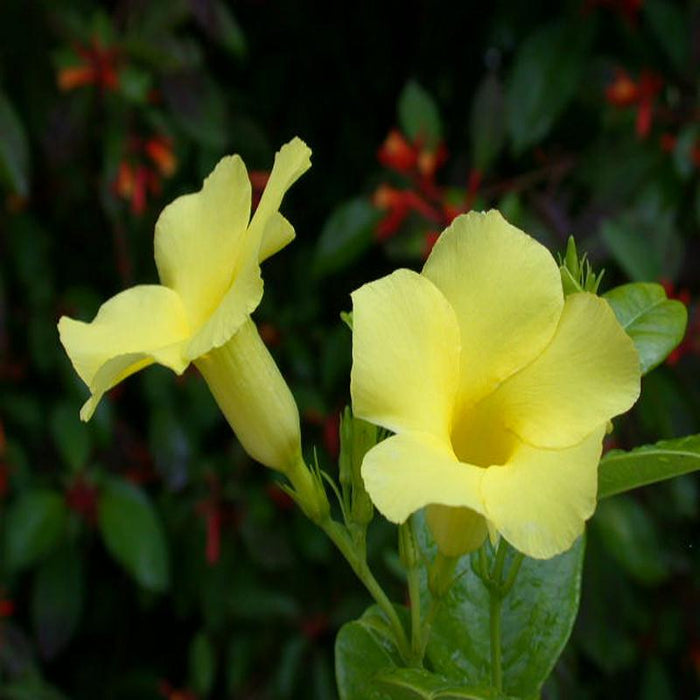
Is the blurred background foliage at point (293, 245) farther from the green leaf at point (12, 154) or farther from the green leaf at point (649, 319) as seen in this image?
the green leaf at point (649, 319)

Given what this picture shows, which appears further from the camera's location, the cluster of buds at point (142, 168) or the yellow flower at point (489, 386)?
the cluster of buds at point (142, 168)

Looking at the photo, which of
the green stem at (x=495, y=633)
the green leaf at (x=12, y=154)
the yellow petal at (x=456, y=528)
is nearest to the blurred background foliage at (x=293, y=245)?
the green leaf at (x=12, y=154)

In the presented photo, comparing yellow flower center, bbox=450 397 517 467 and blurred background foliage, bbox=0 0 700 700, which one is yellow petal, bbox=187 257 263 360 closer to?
yellow flower center, bbox=450 397 517 467

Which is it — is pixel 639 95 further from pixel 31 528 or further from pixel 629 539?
pixel 31 528

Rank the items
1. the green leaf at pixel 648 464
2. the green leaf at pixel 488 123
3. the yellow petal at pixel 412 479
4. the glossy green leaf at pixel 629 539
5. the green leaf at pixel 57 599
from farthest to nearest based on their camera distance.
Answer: the green leaf at pixel 57 599, the green leaf at pixel 488 123, the glossy green leaf at pixel 629 539, the green leaf at pixel 648 464, the yellow petal at pixel 412 479

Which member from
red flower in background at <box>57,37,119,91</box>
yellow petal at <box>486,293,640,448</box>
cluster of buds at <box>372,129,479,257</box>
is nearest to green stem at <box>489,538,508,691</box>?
yellow petal at <box>486,293,640,448</box>

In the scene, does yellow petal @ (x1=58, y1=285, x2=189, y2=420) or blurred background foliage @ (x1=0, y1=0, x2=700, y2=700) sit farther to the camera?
blurred background foliage @ (x1=0, y1=0, x2=700, y2=700)

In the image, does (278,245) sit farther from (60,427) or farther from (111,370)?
(60,427)
